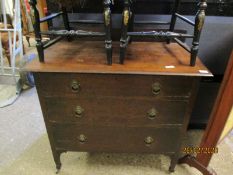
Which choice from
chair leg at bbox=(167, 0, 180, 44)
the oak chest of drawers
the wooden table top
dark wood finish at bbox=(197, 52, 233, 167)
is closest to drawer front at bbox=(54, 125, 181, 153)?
the oak chest of drawers

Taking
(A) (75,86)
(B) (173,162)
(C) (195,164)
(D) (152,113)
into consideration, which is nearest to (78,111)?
(A) (75,86)

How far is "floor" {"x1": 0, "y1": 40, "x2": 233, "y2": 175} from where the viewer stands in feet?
4.55

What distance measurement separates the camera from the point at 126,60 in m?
1.03

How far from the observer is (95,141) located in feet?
3.96

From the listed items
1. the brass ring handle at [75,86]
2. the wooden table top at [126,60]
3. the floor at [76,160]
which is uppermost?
the wooden table top at [126,60]

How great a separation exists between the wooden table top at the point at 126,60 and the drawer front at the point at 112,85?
36 millimetres

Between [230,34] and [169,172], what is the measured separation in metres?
1.03

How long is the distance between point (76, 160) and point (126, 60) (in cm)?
88

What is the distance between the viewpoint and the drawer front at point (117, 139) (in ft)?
3.79

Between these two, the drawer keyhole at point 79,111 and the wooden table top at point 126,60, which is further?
the drawer keyhole at point 79,111

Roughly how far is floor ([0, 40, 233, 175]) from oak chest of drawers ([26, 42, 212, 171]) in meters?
0.24

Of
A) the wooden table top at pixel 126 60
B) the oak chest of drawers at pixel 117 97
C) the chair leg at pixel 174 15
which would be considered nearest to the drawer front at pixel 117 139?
the oak chest of drawers at pixel 117 97

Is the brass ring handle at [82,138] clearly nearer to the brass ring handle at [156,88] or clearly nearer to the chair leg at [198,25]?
the brass ring handle at [156,88]

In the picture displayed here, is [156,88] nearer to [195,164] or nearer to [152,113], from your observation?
[152,113]
